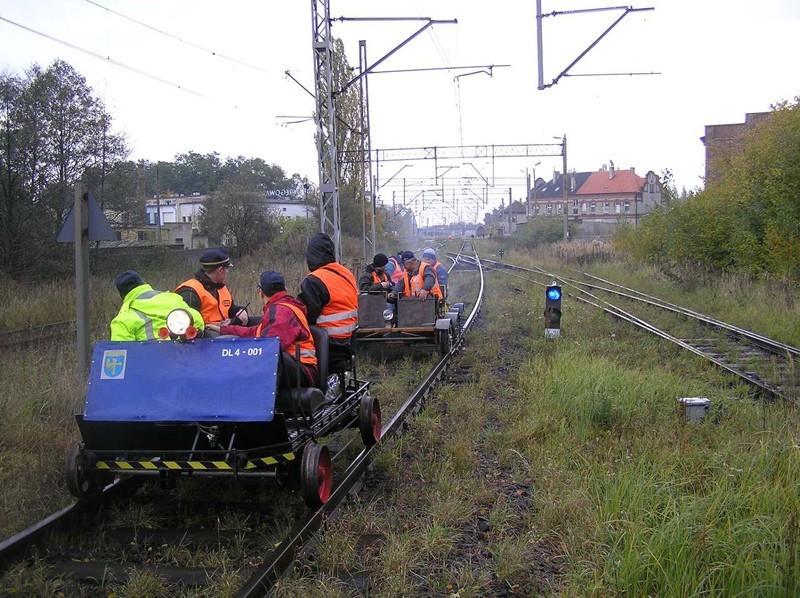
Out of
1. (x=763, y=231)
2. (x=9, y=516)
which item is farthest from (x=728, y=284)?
(x=9, y=516)

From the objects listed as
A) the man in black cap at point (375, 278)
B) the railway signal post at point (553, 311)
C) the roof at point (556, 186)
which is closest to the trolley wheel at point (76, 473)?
the man in black cap at point (375, 278)

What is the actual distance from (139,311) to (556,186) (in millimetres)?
106751

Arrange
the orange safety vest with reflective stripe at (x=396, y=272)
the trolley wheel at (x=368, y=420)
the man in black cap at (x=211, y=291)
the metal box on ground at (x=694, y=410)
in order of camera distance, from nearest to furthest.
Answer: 1. the man in black cap at (x=211, y=291)
2. the trolley wheel at (x=368, y=420)
3. the metal box on ground at (x=694, y=410)
4. the orange safety vest with reflective stripe at (x=396, y=272)

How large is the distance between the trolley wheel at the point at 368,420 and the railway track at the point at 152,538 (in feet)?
1.37

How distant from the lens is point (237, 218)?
100ft

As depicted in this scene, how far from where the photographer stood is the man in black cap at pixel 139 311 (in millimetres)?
5207

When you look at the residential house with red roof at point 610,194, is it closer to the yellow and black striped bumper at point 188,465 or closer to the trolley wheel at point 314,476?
the trolley wheel at point 314,476

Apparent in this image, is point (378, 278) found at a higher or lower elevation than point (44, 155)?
lower

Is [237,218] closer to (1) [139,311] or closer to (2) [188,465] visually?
(1) [139,311]

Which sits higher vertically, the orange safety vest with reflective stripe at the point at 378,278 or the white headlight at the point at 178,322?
the white headlight at the point at 178,322

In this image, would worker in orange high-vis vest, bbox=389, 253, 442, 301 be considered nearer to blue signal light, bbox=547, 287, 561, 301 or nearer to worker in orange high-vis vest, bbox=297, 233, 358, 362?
blue signal light, bbox=547, 287, 561, 301

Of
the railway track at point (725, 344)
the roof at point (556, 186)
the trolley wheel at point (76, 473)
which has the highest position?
the roof at point (556, 186)

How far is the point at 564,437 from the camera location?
6609mm

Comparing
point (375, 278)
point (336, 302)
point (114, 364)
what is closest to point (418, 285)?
point (375, 278)
